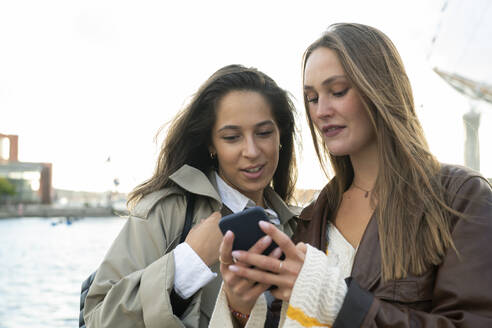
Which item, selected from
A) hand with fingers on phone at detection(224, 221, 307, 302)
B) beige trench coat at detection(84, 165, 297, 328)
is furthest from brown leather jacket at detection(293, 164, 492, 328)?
beige trench coat at detection(84, 165, 297, 328)

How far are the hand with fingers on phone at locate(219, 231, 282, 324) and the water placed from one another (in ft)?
39.7

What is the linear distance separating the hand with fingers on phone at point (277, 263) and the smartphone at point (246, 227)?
35mm

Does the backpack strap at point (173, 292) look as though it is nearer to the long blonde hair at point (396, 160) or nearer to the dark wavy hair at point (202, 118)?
the dark wavy hair at point (202, 118)

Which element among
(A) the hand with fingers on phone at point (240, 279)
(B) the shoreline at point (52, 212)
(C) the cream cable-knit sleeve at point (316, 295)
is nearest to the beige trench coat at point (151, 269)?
(A) the hand with fingers on phone at point (240, 279)

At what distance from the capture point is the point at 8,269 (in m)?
28.1

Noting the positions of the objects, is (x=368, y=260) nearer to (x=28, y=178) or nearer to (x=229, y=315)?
(x=229, y=315)

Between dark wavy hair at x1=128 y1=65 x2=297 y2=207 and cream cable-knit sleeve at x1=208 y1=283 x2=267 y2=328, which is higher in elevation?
dark wavy hair at x1=128 y1=65 x2=297 y2=207

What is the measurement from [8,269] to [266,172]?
95.9 feet

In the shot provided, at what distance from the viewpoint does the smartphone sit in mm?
1687

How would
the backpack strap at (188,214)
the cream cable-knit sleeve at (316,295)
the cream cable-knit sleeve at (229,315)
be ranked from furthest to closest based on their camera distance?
the backpack strap at (188,214)
the cream cable-knit sleeve at (229,315)
the cream cable-knit sleeve at (316,295)

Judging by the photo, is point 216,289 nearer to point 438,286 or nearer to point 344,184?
point 344,184

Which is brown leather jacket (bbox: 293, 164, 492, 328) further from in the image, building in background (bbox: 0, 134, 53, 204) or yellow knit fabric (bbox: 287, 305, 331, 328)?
building in background (bbox: 0, 134, 53, 204)

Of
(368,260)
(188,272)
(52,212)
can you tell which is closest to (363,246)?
(368,260)

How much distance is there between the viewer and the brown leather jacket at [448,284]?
5.35 feet
